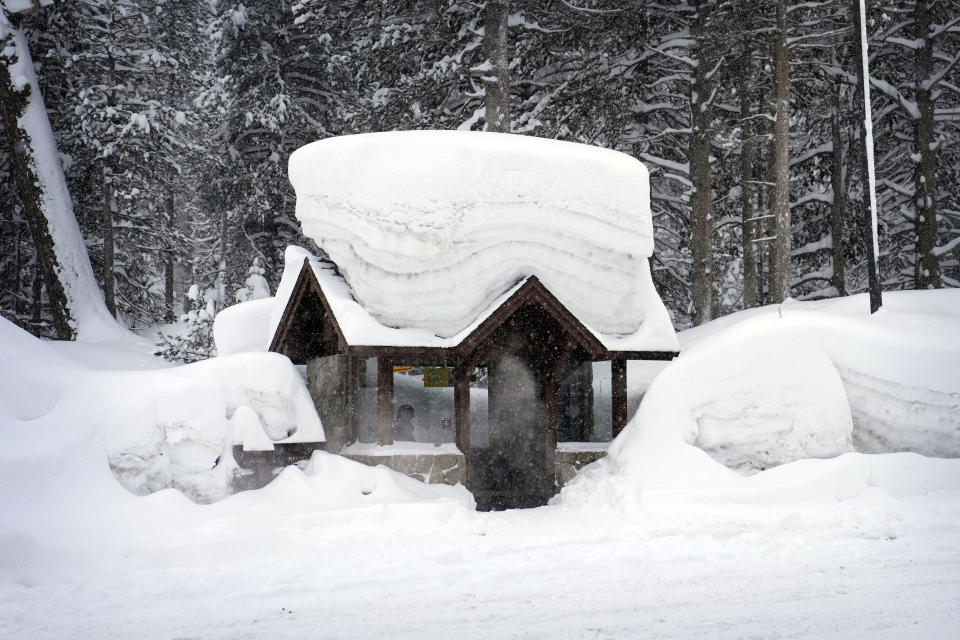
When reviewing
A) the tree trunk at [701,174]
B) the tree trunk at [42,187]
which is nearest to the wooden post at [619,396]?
the tree trunk at [701,174]

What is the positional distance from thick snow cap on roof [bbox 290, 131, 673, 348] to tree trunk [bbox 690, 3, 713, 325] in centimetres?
465

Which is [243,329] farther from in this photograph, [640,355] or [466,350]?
[640,355]

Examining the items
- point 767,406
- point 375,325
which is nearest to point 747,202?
point 767,406

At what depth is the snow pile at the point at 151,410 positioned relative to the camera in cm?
908

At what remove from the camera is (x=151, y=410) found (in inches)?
378

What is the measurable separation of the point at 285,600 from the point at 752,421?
6.90 meters

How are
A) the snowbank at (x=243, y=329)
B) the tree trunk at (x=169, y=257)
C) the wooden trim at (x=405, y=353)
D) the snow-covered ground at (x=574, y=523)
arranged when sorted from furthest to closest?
1. the tree trunk at (x=169, y=257)
2. the snowbank at (x=243, y=329)
3. the wooden trim at (x=405, y=353)
4. the snow-covered ground at (x=574, y=523)

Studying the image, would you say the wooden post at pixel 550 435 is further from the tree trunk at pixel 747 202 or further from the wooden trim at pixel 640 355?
the tree trunk at pixel 747 202

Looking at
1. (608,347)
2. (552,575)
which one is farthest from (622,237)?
(552,575)

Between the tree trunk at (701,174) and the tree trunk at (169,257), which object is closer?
the tree trunk at (701,174)

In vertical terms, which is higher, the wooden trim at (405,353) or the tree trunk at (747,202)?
the tree trunk at (747,202)

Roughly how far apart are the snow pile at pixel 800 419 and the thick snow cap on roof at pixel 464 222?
6.87ft

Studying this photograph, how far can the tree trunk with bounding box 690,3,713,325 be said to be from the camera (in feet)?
56.8

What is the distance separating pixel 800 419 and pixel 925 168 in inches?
362
